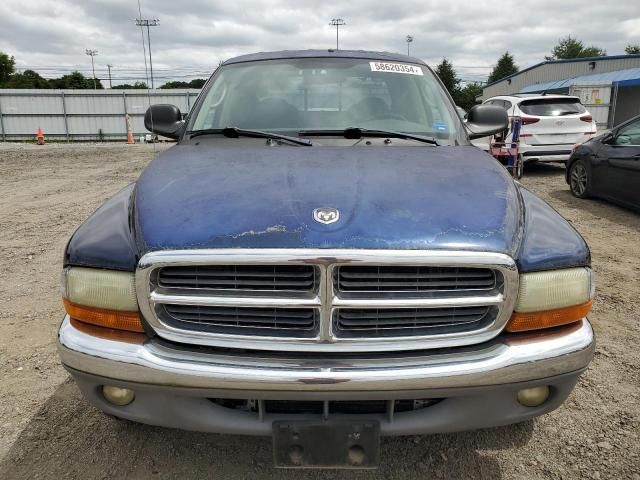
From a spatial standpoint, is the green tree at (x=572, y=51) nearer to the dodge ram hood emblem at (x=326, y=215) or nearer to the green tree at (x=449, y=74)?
the green tree at (x=449, y=74)

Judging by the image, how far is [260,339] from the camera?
1874 mm

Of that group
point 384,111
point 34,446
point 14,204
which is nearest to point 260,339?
point 34,446

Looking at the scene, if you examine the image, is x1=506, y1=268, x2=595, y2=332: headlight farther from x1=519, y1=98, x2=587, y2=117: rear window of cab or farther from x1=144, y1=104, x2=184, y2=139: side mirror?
x1=519, y1=98, x2=587, y2=117: rear window of cab

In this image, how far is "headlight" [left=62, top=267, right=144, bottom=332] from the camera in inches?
74.5

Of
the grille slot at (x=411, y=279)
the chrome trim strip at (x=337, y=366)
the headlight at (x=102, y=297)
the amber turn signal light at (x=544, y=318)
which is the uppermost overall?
the grille slot at (x=411, y=279)

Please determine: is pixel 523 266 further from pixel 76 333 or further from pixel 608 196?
pixel 608 196

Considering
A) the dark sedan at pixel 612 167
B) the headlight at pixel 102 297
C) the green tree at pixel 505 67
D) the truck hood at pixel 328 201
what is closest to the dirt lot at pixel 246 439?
the headlight at pixel 102 297

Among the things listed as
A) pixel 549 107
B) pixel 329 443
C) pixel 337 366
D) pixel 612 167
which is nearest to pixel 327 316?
pixel 337 366

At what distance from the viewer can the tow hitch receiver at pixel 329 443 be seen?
183cm

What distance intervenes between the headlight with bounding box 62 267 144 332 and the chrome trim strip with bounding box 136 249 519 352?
6 centimetres

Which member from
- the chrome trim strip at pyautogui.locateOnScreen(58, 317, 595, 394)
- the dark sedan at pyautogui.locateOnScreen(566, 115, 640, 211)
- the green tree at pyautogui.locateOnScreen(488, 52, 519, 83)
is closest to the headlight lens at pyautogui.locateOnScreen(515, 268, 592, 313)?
the chrome trim strip at pyautogui.locateOnScreen(58, 317, 595, 394)

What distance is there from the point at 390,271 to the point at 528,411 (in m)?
0.79

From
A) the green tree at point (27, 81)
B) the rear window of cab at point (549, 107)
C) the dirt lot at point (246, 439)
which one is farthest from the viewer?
the green tree at point (27, 81)

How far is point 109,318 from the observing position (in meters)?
1.93
